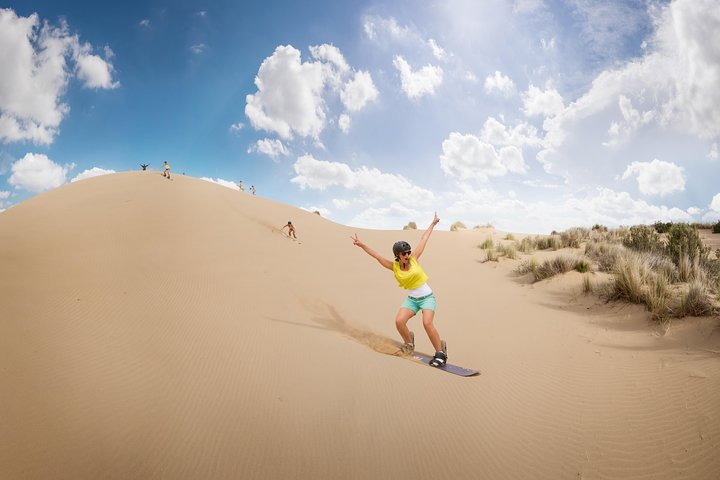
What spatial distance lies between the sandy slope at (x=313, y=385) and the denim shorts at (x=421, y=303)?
931mm

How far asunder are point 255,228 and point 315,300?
9.68m

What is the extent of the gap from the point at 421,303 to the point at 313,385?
85.5 inches

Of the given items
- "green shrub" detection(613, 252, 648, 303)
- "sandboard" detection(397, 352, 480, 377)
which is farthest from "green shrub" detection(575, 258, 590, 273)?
"sandboard" detection(397, 352, 480, 377)

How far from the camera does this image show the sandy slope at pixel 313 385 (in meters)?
2.51

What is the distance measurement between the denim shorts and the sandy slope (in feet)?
3.05

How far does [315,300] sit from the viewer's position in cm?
816

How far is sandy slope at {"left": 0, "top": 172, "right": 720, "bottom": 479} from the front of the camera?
8.22 feet

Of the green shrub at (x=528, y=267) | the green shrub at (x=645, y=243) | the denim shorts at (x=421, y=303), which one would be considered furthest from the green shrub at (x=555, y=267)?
the denim shorts at (x=421, y=303)

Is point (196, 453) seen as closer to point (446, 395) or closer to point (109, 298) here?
point (446, 395)

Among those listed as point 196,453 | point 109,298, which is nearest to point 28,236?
point 109,298

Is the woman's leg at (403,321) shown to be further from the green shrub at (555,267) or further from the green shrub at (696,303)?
the green shrub at (555,267)

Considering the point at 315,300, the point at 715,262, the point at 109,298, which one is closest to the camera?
the point at 109,298

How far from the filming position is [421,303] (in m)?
5.14

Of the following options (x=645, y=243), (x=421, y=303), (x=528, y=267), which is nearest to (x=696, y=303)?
(x=421, y=303)
